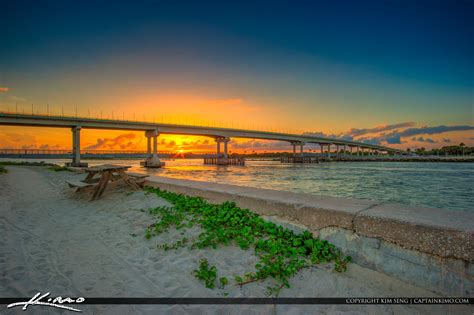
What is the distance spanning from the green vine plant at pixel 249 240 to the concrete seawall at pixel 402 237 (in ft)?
0.72

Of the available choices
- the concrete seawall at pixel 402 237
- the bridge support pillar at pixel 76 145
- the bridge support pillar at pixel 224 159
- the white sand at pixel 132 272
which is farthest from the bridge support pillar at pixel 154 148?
the concrete seawall at pixel 402 237

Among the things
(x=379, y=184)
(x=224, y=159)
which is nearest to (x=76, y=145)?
(x=224, y=159)

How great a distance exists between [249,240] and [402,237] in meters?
1.99

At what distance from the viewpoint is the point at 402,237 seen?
2.63 metres

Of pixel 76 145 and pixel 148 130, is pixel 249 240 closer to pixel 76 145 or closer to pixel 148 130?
pixel 76 145

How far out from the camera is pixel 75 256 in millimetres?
3752

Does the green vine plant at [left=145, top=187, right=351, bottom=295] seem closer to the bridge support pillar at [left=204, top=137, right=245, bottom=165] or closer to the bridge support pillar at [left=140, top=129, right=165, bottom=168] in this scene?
the bridge support pillar at [left=140, top=129, right=165, bottom=168]

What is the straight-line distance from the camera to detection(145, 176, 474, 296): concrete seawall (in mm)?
2305

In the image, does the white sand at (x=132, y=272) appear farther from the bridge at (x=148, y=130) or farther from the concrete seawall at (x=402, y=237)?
the bridge at (x=148, y=130)

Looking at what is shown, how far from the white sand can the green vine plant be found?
117 millimetres

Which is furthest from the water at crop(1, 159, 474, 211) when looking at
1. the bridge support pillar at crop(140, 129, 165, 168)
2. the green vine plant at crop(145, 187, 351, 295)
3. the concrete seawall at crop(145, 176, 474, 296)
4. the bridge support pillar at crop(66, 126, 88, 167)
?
the bridge support pillar at crop(140, 129, 165, 168)

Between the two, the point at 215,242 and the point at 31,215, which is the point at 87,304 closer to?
the point at 215,242

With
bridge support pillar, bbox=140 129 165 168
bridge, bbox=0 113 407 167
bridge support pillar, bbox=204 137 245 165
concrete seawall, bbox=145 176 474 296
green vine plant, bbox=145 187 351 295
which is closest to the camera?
concrete seawall, bbox=145 176 474 296

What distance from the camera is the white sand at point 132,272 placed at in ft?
8.08
